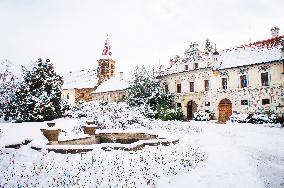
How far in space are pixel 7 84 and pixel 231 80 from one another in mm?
30039

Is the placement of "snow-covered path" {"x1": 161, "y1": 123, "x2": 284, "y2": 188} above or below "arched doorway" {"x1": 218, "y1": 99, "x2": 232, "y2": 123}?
below

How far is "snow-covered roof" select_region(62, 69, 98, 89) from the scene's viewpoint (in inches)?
2294

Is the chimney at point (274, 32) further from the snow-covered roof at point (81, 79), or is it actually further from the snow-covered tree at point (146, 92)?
the snow-covered roof at point (81, 79)

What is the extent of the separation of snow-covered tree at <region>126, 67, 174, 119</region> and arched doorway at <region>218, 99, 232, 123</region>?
24.0 feet

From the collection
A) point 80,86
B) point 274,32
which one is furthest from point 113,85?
point 274,32

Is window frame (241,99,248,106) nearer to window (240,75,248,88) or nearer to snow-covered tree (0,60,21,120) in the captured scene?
window (240,75,248,88)

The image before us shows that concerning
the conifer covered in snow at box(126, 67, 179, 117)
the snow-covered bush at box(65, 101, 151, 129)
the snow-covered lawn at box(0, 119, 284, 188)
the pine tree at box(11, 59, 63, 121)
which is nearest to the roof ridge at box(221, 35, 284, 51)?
the conifer covered in snow at box(126, 67, 179, 117)

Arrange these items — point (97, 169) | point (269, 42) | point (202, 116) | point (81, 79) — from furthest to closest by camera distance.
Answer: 1. point (81, 79)
2. point (202, 116)
3. point (269, 42)
4. point (97, 169)

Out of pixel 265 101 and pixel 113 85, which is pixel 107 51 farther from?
pixel 265 101

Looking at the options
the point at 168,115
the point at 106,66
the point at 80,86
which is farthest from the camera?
the point at 80,86

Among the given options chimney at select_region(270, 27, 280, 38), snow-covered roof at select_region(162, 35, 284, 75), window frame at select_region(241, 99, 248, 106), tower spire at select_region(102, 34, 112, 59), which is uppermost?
tower spire at select_region(102, 34, 112, 59)

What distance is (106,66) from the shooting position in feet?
189

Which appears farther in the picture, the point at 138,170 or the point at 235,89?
the point at 235,89

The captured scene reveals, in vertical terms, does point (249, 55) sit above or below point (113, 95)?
above
